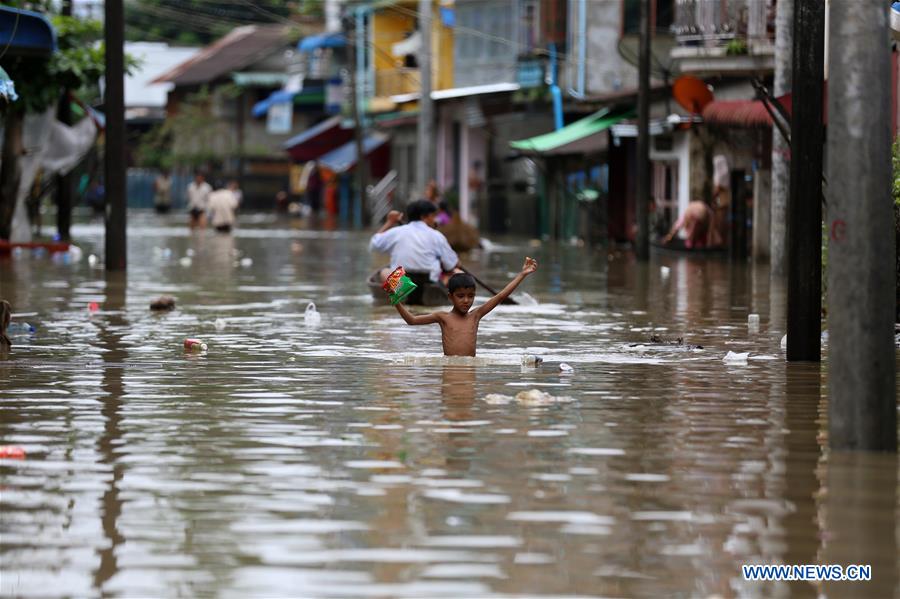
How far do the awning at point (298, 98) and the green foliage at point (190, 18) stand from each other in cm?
552

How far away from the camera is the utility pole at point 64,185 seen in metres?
36.1

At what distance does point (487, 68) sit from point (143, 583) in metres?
45.6

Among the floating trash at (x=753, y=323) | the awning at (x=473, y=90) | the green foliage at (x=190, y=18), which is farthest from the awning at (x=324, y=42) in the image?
the floating trash at (x=753, y=323)

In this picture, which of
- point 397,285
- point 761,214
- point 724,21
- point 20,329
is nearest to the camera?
point 397,285

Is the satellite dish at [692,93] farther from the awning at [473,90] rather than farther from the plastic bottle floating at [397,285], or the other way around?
the plastic bottle floating at [397,285]

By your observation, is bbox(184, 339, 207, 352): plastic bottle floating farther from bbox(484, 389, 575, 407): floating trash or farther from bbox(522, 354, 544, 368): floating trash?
bbox(484, 389, 575, 407): floating trash

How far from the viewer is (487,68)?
168 ft

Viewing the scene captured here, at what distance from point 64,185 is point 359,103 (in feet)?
95.4

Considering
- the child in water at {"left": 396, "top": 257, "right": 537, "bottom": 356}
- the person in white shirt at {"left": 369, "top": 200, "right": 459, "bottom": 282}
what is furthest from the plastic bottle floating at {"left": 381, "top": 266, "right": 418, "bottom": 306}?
the person in white shirt at {"left": 369, "top": 200, "right": 459, "bottom": 282}

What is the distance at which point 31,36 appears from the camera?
25.1 m

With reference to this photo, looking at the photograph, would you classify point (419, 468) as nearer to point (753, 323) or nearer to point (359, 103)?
point (753, 323)

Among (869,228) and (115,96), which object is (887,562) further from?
(115,96)

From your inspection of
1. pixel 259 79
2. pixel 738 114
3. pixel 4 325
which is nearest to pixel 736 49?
pixel 738 114

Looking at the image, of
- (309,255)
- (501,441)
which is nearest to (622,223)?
(309,255)
